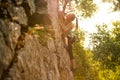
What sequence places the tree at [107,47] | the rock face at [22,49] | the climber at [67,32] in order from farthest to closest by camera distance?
the tree at [107,47] → the climber at [67,32] → the rock face at [22,49]

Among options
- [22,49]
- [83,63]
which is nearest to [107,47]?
[83,63]

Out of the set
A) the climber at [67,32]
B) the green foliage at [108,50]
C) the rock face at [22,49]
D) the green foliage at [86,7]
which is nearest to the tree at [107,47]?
the green foliage at [108,50]

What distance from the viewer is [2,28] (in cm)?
1151

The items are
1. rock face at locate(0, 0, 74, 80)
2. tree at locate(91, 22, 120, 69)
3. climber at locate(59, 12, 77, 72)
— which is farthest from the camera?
tree at locate(91, 22, 120, 69)

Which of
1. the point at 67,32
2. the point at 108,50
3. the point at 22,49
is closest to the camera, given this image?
the point at 22,49

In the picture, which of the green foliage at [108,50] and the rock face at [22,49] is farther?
the green foliage at [108,50]

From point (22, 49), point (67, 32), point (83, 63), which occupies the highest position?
point (22, 49)

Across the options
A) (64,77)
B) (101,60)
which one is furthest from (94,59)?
(64,77)

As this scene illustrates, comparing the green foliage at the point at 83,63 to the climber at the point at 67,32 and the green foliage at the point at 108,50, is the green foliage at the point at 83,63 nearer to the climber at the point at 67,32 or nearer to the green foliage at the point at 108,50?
the green foliage at the point at 108,50

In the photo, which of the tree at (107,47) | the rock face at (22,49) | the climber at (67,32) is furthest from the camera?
the tree at (107,47)

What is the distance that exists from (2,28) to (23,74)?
262cm

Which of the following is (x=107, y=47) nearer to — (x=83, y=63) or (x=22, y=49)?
(x=83, y=63)

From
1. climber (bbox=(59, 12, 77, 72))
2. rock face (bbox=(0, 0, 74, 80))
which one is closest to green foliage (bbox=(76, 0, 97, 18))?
climber (bbox=(59, 12, 77, 72))

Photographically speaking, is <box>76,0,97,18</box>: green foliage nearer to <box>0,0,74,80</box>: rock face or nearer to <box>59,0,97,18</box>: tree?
<box>59,0,97,18</box>: tree
